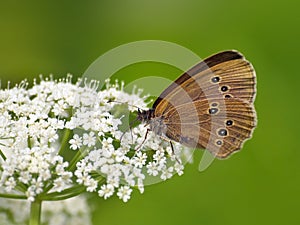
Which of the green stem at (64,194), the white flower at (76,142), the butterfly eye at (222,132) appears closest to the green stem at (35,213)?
the green stem at (64,194)

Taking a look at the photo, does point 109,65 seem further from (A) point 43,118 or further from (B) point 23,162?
(B) point 23,162

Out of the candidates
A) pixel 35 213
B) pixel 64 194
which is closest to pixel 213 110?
pixel 64 194

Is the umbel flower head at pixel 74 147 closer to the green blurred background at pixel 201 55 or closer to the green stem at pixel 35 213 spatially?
the green stem at pixel 35 213

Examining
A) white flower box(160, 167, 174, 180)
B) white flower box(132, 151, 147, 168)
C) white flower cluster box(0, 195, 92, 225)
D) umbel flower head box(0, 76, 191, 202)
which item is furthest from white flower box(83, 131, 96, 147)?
white flower cluster box(0, 195, 92, 225)

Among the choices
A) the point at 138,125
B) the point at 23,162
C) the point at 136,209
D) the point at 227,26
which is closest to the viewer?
the point at 23,162

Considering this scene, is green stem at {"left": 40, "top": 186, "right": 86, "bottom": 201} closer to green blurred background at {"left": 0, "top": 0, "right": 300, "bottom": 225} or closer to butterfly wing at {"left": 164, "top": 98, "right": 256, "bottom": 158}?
butterfly wing at {"left": 164, "top": 98, "right": 256, "bottom": 158}

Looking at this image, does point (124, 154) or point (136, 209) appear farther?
point (136, 209)

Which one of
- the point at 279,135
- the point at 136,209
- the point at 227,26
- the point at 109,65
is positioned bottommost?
the point at 136,209

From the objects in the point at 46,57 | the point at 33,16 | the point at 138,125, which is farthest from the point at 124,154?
the point at 33,16
